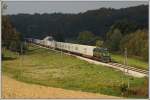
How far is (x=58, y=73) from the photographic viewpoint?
58.1 feet

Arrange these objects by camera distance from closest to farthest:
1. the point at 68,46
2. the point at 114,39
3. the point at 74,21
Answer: the point at 114,39
the point at 74,21
the point at 68,46

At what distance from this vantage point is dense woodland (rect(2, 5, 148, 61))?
1641 cm

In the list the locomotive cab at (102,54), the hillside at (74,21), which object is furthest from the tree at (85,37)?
the locomotive cab at (102,54)

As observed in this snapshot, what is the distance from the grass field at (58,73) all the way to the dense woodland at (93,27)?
3.12 feet

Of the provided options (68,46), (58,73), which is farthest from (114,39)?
(68,46)

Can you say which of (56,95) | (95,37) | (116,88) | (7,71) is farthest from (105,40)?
(56,95)

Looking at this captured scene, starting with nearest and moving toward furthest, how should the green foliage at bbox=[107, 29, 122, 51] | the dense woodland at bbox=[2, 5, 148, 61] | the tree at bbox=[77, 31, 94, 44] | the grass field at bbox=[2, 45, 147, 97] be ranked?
the grass field at bbox=[2, 45, 147, 97]
the dense woodland at bbox=[2, 5, 148, 61]
the green foliage at bbox=[107, 29, 122, 51]
the tree at bbox=[77, 31, 94, 44]

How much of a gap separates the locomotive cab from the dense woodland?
1.02m

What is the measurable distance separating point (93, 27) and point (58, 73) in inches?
107

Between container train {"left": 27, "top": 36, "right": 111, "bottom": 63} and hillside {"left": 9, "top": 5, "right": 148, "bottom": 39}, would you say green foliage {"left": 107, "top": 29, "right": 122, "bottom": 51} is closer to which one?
hillside {"left": 9, "top": 5, "right": 148, "bottom": 39}

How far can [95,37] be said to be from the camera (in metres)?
17.7

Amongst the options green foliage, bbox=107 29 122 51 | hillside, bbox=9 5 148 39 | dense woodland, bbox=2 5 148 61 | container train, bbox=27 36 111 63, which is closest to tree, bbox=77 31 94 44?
dense woodland, bbox=2 5 148 61

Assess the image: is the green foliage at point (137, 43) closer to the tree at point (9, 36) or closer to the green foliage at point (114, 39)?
the green foliage at point (114, 39)

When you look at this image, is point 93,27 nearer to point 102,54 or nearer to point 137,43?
point 137,43
